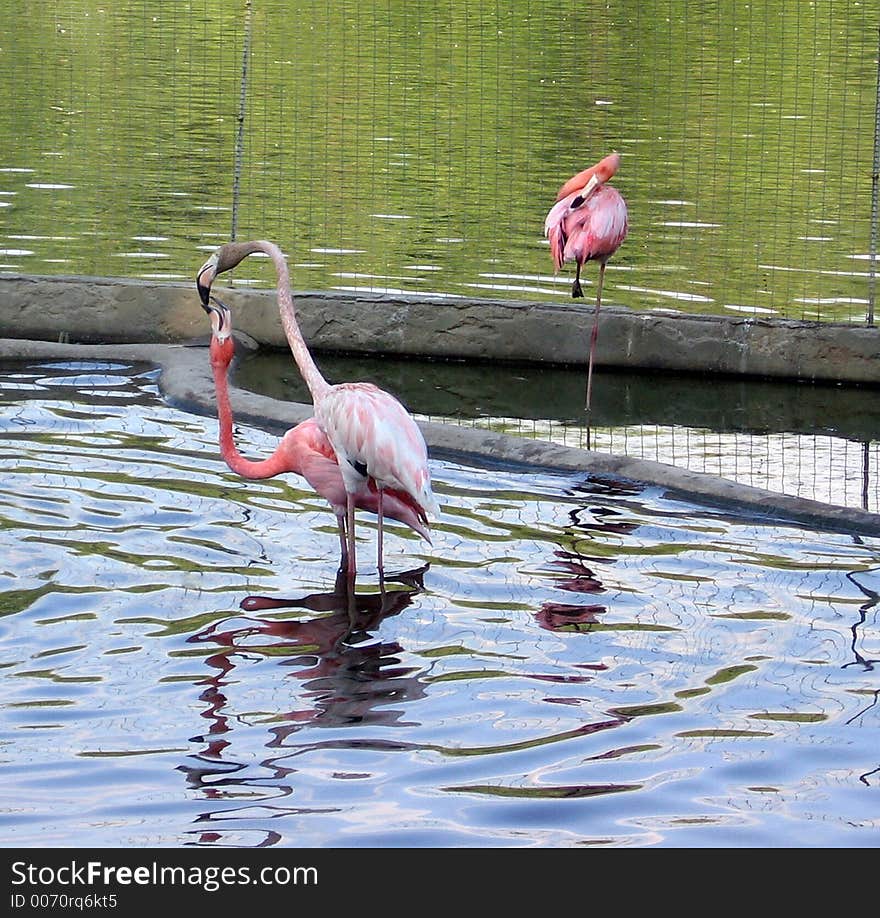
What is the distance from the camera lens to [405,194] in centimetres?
1702

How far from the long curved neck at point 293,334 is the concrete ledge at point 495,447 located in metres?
1.80

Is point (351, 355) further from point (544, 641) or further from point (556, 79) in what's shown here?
point (556, 79)

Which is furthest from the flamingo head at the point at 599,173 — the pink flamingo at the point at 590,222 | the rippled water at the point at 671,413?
the rippled water at the point at 671,413

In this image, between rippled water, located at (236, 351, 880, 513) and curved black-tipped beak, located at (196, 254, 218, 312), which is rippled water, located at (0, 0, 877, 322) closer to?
rippled water, located at (236, 351, 880, 513)

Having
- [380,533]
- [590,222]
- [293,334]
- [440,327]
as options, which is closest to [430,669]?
[380,533]

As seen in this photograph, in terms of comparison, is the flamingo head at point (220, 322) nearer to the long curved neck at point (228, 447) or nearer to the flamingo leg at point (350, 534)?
the long curved neck at point (228, 447)

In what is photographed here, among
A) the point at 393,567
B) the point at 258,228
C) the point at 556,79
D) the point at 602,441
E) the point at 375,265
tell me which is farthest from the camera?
the point at 556,79

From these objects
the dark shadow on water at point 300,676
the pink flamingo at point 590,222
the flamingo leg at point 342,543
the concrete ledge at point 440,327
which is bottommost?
the dark shadow on water at point 300,676

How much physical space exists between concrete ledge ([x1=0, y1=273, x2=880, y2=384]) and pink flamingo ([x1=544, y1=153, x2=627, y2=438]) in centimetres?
63

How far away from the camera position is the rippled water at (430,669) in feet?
14.7

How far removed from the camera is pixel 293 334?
6.70 metres

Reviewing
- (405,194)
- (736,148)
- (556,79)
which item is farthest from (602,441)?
(556,79)
